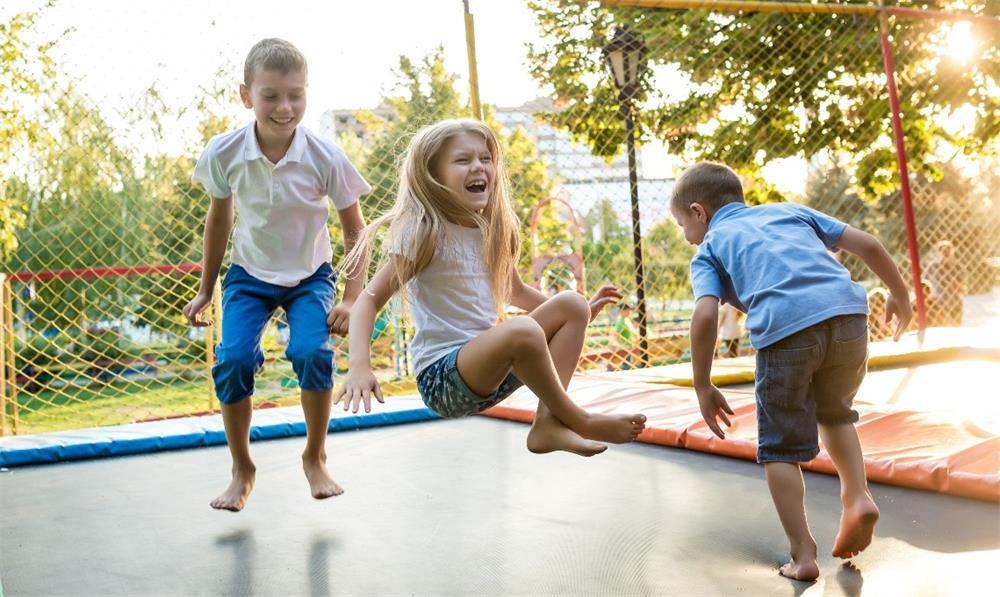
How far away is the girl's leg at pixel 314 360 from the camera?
1982 mm

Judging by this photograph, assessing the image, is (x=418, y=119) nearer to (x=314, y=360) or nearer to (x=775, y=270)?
(x=314, y=360)

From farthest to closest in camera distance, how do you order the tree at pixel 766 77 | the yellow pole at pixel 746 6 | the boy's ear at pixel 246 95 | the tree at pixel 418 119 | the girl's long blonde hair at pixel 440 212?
the tree at pixel 766 77 < the tree at pixel 418 119 < the yellow pole at pixel 746 6 < the boy's ear at pixel 246 95 < the girl's long blonde hair at pixel 440 212

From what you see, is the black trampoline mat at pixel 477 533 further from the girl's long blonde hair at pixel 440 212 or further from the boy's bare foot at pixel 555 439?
the girl's long blonde hair at pixel 440 212

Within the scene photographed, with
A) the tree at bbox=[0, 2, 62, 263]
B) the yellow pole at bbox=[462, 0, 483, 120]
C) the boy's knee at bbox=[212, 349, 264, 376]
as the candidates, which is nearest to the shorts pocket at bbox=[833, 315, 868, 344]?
the boy's knee at bbox=[212, 349, 264, 376]

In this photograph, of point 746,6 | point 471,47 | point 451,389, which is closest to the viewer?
point 451,389

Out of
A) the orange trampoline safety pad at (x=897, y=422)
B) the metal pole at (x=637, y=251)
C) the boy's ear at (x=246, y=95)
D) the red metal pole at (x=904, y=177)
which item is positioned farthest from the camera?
the red metal pole at (x=904, y=177)

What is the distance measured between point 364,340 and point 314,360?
0.43 m

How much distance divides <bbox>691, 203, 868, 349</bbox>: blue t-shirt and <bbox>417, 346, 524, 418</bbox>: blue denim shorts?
16.0 inches

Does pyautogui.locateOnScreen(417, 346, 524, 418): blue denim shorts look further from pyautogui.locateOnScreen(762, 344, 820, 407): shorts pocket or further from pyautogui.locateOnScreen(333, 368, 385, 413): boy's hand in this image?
pyautogui.locateOnScreen(762, 344, 820, 407): shorts pocket

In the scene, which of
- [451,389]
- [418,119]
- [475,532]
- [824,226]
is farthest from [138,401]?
[824,226]

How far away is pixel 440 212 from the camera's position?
69.7 inches

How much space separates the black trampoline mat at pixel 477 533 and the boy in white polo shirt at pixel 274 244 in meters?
0.20

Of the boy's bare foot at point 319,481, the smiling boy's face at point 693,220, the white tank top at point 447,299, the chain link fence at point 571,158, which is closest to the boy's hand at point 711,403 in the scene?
the smiling boy's face at point 693,220

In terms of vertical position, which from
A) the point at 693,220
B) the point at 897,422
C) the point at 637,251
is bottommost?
the point at 897,422
